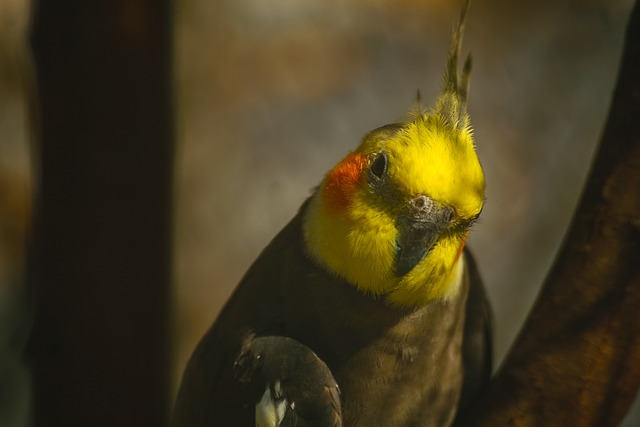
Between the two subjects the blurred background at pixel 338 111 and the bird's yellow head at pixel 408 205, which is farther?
the blurred background at pixel 338 111

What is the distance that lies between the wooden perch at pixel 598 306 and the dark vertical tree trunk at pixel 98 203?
89cm

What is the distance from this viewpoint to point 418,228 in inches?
62.2

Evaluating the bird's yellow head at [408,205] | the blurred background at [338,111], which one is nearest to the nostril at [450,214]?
the bird's yellow head at [408,205]

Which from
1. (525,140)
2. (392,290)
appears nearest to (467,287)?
(392,290)

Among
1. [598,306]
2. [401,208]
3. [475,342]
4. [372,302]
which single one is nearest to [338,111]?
[475,342]

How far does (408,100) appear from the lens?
10.6 feet

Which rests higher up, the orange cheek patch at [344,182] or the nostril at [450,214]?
the orange cheek patch at [344,182]

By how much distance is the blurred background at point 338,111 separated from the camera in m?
3.25

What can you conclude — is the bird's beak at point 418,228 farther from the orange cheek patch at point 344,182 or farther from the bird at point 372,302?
the orange cheek patch at point 344,182

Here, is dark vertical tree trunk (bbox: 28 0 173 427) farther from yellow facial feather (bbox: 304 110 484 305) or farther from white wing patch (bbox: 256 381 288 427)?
yellow facial feather (bbox: 304 110 484 305)

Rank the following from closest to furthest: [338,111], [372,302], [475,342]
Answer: [372,302] < [475,342] < [338,111]

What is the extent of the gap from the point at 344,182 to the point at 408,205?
0.67 ft

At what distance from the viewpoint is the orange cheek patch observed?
67.7 inches

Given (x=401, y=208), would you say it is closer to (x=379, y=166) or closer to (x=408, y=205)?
(x=408, y=205)
